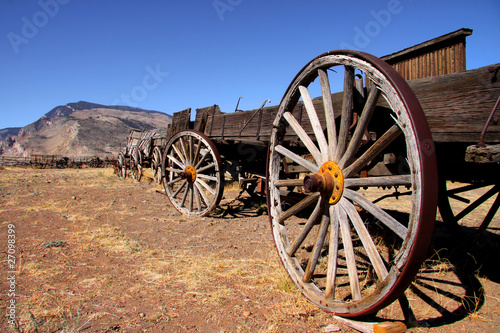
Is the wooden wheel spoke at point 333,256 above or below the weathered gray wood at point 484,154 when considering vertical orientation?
below

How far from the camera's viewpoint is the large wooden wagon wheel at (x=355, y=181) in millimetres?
1514

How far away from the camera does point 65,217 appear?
17.1ft

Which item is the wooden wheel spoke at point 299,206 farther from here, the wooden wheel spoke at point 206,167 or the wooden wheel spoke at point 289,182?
the wooden wheel spoke at point 206,167

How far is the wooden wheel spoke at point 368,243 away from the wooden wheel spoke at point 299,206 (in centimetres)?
32

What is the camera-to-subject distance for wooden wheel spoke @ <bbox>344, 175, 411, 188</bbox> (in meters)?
1.66

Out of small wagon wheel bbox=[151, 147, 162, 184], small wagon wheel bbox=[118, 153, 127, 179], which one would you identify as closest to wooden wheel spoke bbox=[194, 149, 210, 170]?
small wagon wheel bbox=[151, 147, 162, 184]

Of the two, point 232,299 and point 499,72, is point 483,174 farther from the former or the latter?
point 232,299

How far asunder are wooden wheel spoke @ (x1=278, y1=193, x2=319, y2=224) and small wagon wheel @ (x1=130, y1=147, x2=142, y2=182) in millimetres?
10591

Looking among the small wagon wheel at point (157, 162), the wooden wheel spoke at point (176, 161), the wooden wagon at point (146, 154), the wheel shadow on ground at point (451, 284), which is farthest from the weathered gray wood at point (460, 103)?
the wooden wagon at point (146, 154)

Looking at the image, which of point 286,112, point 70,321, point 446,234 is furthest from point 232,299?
point 446,234

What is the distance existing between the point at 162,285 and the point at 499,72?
300 cm

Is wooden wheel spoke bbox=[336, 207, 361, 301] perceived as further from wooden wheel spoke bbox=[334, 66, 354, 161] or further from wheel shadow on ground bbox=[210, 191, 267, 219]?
wheel shadow on ground bbox=[210, 191, 267, 219]

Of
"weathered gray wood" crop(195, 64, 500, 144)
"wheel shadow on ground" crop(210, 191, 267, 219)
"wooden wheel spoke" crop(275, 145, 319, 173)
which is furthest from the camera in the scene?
"wheel shadow on ground" crop(210, 191, 267, 219)

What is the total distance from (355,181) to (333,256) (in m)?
0.56
